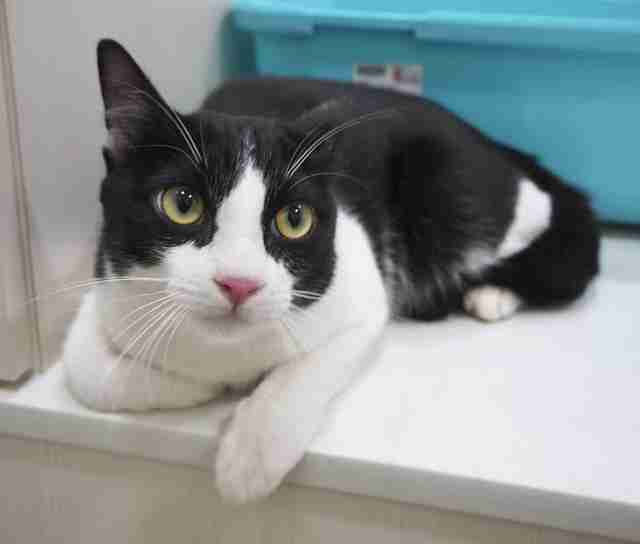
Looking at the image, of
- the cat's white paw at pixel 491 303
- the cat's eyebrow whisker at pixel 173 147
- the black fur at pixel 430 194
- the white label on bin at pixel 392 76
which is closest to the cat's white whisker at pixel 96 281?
the cat's eyebrow whisker at pixel 173 147

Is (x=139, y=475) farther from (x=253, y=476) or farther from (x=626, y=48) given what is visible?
(x=626, y=48)

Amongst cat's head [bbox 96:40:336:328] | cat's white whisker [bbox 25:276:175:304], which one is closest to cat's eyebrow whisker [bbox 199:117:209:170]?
cat's head [bbox 96:40:336:328]

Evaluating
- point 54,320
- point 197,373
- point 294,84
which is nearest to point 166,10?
point 294,84

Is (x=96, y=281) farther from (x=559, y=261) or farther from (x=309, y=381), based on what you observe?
(x=559, y=261)

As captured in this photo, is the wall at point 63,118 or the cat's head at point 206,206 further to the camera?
the wall at point 63,118

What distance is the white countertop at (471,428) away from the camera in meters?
0.77

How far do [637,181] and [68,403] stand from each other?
1053mm

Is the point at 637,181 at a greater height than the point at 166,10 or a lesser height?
lesser

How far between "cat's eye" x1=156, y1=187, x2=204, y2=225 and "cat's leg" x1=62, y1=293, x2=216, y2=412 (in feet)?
0.65

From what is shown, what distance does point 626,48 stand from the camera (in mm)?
1181

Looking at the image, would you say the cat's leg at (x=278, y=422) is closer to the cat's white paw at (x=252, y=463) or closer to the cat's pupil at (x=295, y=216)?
the cat's white paw at (x=252, y=463)

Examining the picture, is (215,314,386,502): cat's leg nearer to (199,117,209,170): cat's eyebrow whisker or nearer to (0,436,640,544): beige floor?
(0,436,640,544): beige floor

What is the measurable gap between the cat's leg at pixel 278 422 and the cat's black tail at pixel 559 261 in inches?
14.9

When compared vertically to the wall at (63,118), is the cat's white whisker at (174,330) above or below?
below
